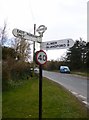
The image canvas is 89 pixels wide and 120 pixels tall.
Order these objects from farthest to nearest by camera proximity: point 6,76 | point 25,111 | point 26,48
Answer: point 26,48, point 6,76, point 25,111

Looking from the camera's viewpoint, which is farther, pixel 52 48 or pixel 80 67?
pixel 80 67

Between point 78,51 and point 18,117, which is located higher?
point 78,51

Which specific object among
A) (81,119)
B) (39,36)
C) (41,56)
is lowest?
(81,119)

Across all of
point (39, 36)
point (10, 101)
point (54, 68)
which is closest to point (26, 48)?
point (10, 101)

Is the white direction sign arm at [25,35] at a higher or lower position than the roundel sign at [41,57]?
higher

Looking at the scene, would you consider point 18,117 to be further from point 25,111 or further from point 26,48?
point 26,48

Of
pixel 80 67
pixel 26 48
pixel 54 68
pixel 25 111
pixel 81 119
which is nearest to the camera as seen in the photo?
pixel 81 119

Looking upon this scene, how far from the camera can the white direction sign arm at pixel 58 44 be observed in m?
8.36

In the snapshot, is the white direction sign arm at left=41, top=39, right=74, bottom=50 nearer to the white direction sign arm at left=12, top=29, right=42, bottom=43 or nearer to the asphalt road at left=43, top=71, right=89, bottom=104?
the white direction sign arm at left=12, top=29, right=42, bottom=43

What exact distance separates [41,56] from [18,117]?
2.76m

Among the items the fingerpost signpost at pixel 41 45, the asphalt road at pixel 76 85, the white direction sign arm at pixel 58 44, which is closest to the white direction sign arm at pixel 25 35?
the fingerpost signpost at pixel 41 45

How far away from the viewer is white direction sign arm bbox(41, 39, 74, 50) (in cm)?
836

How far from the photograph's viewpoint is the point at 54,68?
112 metres

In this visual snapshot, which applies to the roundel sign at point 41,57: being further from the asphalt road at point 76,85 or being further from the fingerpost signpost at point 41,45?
the asphalt road at point 76,85
